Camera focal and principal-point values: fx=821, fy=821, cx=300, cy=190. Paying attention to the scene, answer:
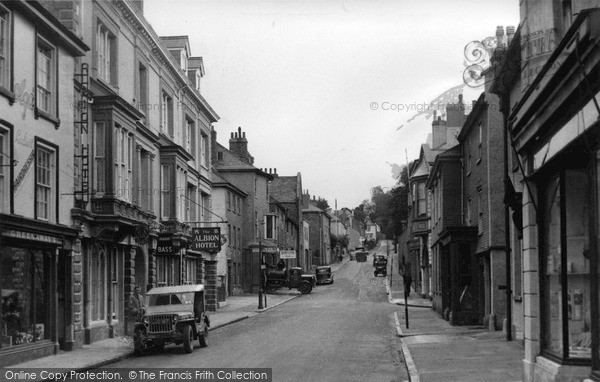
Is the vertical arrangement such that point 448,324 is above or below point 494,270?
below

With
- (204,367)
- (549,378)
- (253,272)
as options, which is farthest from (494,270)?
(253,272)

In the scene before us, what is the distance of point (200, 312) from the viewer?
23438 mm

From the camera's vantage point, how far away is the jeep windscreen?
2323 cm

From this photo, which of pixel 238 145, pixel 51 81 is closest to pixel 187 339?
pixel 51 81

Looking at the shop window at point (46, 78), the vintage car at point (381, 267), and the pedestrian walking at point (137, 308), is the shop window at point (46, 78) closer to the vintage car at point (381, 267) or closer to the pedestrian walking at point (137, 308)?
the pedestrian walking at point (137, 308)

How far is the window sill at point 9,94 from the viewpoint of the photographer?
18745 millimetres

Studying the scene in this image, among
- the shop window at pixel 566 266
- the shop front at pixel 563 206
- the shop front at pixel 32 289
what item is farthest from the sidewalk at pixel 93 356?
the shop window at pixel 566 266

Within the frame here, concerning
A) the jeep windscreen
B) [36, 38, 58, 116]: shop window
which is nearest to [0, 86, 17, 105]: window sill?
[36, 38, 58, 116]: shop window

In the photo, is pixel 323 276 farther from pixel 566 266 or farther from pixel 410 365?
pixel 566 266

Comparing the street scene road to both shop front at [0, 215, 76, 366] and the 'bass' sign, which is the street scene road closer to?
shop front at [0, 215, 76, 366]

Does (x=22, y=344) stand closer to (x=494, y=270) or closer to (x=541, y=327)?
(x=541, y=327)

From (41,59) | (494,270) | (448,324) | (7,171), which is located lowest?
(448,324)

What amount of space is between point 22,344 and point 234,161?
49362mm

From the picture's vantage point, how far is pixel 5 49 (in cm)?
1911
